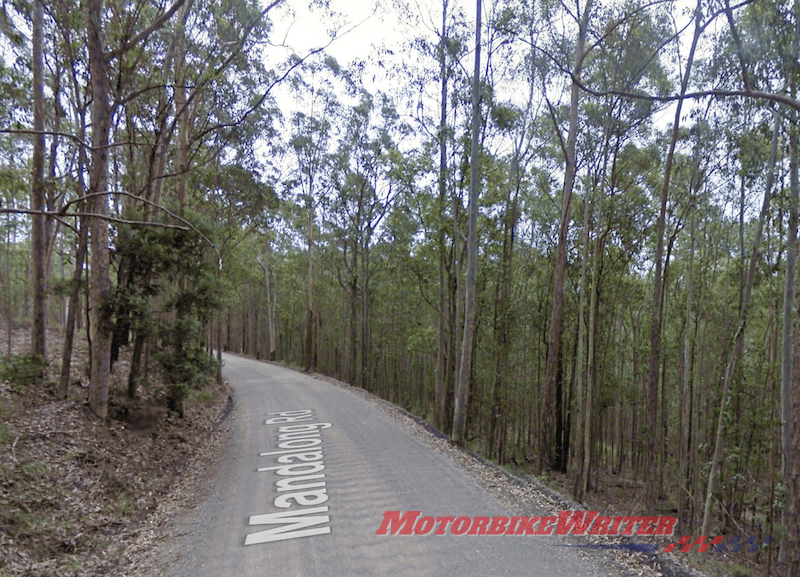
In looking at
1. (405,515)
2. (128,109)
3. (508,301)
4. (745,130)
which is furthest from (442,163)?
(405,515)

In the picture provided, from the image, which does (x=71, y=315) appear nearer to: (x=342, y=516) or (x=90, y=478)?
(x=90, y=478)

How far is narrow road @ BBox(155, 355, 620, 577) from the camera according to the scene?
160 inches

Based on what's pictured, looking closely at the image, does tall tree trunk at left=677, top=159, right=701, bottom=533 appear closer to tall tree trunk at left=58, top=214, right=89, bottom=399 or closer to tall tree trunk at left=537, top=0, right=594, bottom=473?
tall tree trunk at left=537, top=0, right=594, bottom=473

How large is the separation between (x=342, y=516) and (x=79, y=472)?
3540 mm

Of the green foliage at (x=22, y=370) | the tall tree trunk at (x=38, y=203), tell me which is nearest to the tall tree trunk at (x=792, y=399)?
the green foliage at (x=22, y=370)

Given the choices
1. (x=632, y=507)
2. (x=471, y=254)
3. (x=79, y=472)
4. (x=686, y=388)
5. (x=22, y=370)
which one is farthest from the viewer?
(x=632, y=507)

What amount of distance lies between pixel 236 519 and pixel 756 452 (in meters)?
9.95

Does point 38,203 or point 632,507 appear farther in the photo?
point 632,507

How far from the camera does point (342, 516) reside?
507 cm

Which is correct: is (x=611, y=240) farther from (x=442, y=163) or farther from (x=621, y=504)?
(x=621, y=504)

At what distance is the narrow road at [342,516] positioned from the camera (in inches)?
160

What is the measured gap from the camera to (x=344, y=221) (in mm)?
19891

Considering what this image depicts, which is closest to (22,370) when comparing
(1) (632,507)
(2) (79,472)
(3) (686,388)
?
(2) (79,472)

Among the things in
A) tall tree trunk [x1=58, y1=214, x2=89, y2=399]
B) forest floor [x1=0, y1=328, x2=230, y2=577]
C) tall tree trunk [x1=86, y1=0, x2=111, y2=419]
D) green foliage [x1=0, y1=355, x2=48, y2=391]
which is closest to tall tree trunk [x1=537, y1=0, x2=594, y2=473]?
forest floor [x1=0, y1=328, x2=230, y2=577]
